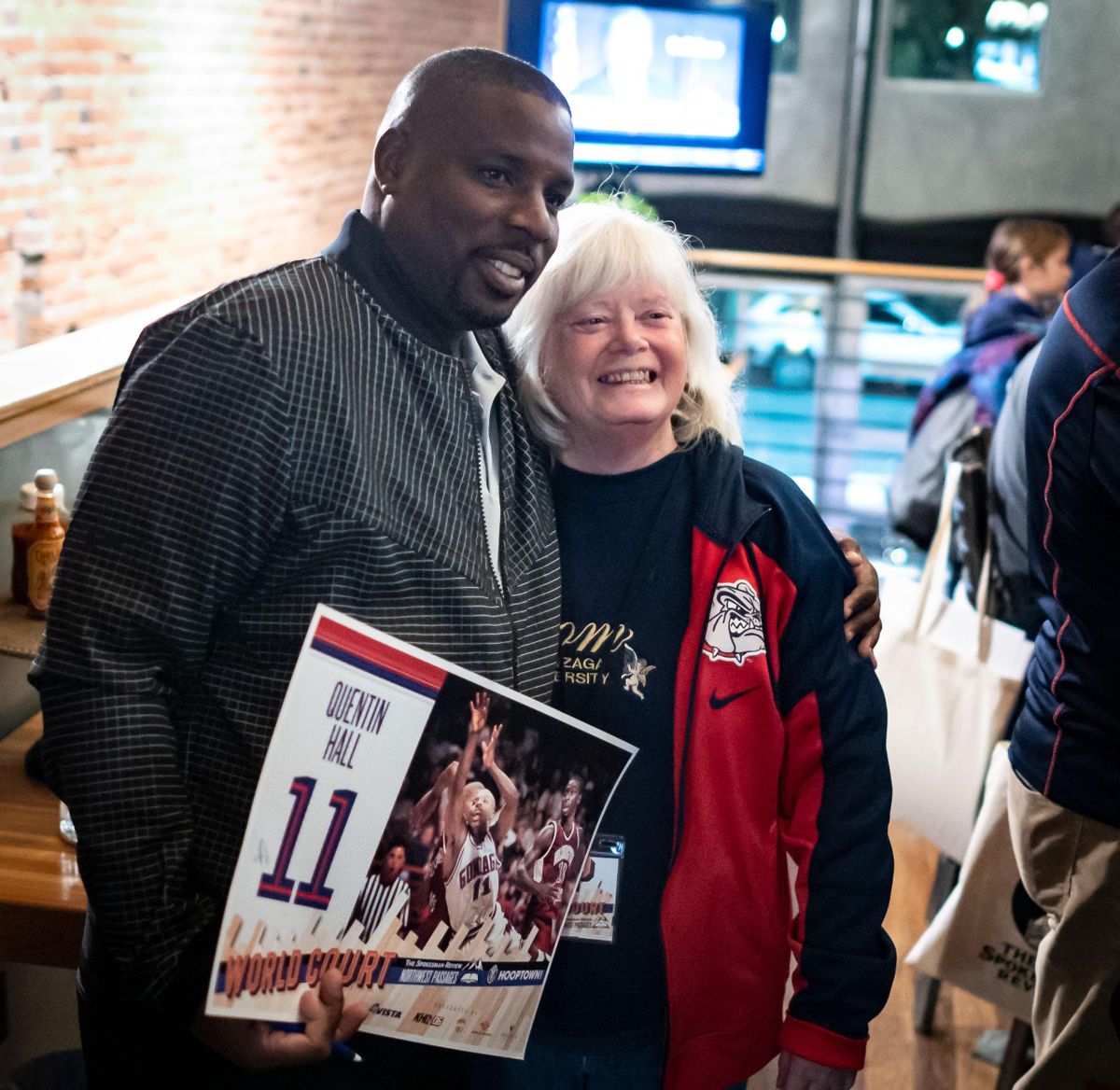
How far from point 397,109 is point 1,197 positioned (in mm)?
2752

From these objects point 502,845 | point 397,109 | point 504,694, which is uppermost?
point 397,109

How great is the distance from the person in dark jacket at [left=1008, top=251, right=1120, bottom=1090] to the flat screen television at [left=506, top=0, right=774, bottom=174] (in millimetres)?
3736

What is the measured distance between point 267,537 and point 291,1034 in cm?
Answer: 46

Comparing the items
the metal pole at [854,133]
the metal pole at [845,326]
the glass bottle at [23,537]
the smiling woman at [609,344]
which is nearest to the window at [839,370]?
the metal pole at [845,326]

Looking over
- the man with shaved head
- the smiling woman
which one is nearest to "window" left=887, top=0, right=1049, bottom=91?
the smiling woman

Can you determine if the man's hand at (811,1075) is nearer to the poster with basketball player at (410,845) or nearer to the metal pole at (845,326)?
the poster with basketball player at (410,845)

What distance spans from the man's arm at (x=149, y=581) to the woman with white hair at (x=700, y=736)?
42 centimetres

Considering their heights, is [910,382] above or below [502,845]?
below

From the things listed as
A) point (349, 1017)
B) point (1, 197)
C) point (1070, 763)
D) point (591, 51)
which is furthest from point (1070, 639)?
point (591, 51)

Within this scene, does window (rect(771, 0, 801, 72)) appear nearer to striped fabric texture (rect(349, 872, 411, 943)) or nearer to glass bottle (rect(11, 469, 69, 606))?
glass bottle (rect(11, 469, 69, 606))

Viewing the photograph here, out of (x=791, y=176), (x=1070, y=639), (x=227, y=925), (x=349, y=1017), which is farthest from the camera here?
(x=791, y=176)

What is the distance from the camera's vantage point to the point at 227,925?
109cm

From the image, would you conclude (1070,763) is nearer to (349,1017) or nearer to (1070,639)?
(1070,639)

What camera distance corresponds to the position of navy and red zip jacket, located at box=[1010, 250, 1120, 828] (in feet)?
5.73
